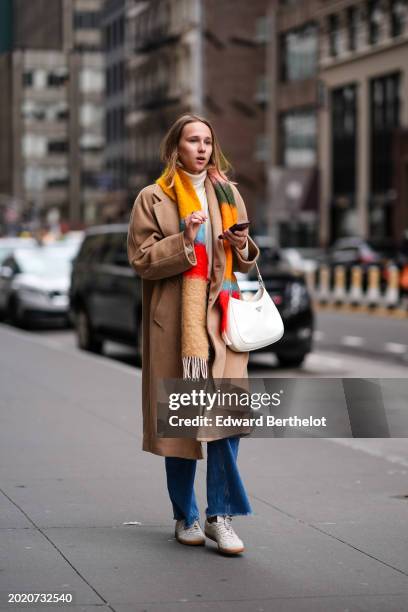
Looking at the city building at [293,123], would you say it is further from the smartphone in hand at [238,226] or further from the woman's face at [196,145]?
the smartphone in hand at [238,226]

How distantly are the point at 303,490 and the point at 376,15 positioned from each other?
4857cm

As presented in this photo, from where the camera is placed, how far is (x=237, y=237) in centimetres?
596

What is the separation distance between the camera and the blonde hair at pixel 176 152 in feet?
20.3

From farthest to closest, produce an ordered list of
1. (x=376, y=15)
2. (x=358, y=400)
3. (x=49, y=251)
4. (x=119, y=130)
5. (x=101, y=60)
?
(x=101, y=60) < (x=119, y=130) < (x=376, y=15) < (x=49, y=251) < (x=358, y=400)

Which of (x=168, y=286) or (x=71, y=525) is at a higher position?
(x=168, y=286)

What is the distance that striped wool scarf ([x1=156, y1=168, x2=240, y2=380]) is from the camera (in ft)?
19.8

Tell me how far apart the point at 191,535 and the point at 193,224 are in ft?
4.57

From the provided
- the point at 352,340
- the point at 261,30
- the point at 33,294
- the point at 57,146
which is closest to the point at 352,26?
the point at 261,30

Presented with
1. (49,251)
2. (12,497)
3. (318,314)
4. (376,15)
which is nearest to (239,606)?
(12,497)

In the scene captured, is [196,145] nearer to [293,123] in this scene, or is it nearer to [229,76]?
[293,123]

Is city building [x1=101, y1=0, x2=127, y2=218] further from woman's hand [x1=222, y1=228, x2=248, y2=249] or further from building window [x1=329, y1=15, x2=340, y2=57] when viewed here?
woman's hand [x1=222, y1=228, x2=248, y2=249]

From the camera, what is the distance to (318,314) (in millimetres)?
32188

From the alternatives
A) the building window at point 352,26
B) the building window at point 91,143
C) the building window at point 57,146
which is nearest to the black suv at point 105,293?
the building window at point 352,26

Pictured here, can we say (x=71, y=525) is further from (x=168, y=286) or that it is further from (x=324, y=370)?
(x=324, y=370)
